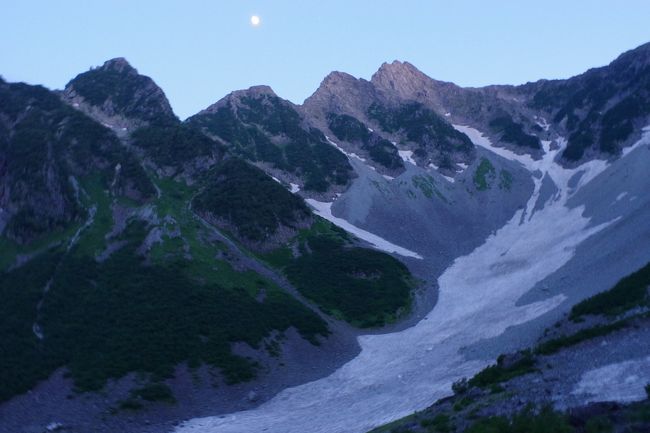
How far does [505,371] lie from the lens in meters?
33.3

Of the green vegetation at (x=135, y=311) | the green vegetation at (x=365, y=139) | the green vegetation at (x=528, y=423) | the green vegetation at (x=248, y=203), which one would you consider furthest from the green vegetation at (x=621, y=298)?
the green vegetation at (x=365, y=139)

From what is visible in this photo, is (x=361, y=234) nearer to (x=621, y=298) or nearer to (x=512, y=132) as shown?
(x=621, y=298)

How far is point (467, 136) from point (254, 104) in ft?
228

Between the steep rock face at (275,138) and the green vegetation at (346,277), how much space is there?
132 ft

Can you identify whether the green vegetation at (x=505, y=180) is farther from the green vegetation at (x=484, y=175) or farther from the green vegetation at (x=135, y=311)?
the green vegetation at (x=135, y=311)

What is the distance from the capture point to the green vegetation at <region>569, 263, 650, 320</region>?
4256cm

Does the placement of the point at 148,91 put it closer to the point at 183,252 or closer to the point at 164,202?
the point at 164,202

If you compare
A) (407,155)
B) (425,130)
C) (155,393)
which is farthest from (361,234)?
(425,130)

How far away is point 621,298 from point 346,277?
44796mm

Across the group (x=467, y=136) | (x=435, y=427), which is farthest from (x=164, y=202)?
(x=467, y=136)

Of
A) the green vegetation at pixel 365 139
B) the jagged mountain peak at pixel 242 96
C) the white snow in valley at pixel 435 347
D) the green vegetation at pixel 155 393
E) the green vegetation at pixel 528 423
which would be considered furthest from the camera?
the jagged mountain peak at pixel 242 96

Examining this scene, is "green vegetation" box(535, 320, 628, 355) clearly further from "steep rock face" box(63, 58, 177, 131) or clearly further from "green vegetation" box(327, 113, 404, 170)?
"green vegetation" box(327, 113, 404, 170)

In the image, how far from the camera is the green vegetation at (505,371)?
31562 millimetres

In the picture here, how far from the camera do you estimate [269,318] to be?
6675 centimetres
